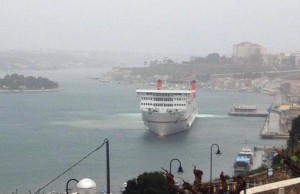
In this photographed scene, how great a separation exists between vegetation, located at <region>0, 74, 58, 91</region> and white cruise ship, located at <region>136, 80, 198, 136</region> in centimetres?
1287

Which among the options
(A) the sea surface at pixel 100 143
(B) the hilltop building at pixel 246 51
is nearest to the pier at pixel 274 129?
(A) the sea surface at pixel 100 143

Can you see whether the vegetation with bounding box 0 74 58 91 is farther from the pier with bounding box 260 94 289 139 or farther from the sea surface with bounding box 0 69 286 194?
the pier with bounding box 260 94 289 139

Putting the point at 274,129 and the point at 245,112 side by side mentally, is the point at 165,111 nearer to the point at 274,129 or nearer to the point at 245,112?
the point at 274,129

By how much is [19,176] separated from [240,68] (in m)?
25.0

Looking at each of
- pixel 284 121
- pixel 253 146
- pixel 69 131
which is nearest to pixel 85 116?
pixel 69 131

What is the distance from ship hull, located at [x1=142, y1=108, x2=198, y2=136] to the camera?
10.2 meters

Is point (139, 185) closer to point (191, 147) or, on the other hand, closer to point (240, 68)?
point (191, 147)

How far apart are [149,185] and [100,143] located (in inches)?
209

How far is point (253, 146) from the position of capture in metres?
9.04

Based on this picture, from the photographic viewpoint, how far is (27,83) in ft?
78.6

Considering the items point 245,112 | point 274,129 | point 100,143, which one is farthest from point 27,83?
point 100,143

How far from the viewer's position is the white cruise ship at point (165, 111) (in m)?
10.3

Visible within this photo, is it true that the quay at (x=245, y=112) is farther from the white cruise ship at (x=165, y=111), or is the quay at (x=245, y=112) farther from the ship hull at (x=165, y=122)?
the ship hull at (x=165, y=122)

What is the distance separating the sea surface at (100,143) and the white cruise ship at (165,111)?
20 centimetres
